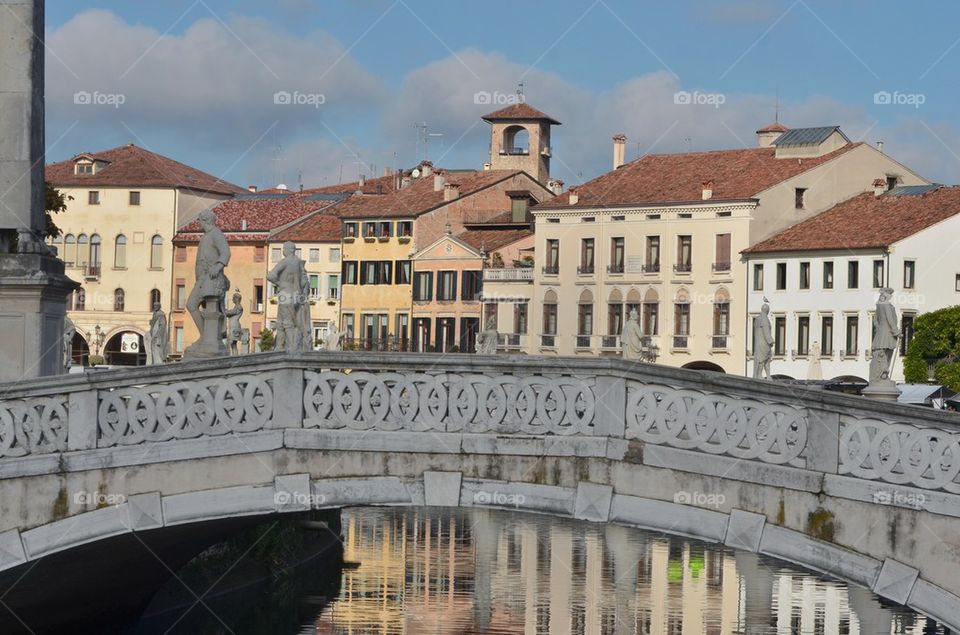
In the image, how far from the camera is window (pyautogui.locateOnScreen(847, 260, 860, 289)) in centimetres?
7025

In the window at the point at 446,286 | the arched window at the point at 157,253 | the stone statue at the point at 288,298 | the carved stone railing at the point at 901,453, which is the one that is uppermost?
the arched window at the point at 157,253

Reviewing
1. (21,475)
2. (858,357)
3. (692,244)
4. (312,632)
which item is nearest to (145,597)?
(312,632)

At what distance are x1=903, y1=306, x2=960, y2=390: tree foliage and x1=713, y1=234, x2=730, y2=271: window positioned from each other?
10956 millimetres

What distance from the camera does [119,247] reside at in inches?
3925

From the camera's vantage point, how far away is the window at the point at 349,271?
92188 millimetres

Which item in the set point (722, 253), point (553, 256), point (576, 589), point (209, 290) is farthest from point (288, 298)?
point (553, 256)

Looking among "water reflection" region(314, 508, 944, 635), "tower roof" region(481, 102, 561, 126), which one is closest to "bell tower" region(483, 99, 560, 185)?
"tower roof" region(481, 102, 561, 126)

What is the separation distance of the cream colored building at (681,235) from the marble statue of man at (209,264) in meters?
54.0

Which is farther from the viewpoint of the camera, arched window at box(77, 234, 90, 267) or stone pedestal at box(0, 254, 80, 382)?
arched window at box(77, 234, 90, 267)

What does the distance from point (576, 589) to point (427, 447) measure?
17092 millimetres

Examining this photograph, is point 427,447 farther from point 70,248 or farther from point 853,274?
point 70,248

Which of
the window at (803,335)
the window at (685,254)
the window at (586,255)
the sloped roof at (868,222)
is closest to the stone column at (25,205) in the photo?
the sloped roof at (868,222)

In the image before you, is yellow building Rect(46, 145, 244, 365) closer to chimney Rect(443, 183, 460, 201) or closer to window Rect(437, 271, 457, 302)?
chimney Rect(443, 183, 460, 201)

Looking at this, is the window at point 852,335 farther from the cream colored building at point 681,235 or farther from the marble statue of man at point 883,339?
the marble statue of man at point 883,339
